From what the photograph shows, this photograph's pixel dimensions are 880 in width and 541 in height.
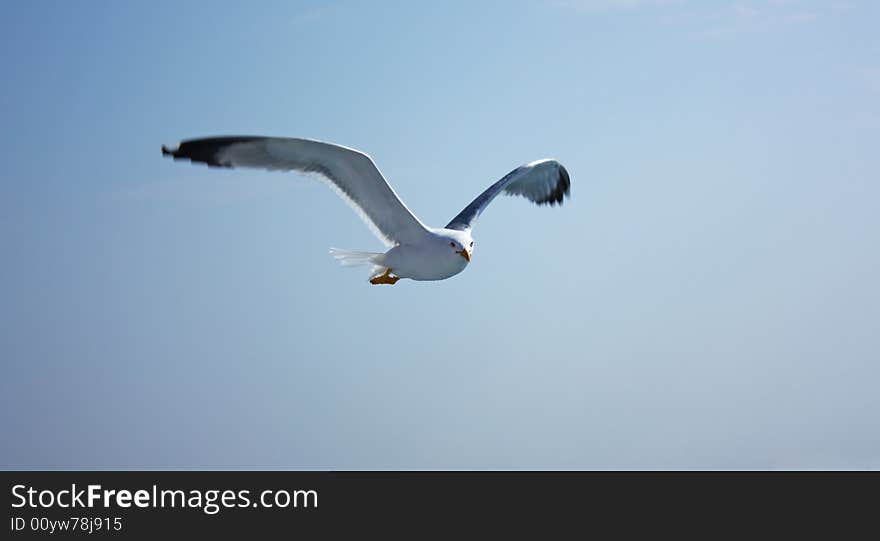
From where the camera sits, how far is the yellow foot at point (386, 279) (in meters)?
11.6

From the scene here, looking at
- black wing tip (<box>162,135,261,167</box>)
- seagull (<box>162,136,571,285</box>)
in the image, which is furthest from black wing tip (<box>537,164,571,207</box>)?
black wing tip (<box>162,135,261,167</box>)

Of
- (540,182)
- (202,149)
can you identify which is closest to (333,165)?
(202,149)

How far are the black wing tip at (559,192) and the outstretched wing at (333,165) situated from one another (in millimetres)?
4886

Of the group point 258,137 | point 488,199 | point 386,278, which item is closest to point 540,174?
point 488,199

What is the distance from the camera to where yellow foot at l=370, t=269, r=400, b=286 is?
38.2 ft

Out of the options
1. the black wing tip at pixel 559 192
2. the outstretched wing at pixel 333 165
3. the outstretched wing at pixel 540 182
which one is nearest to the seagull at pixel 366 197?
the outstretched wing at pixel 333 165

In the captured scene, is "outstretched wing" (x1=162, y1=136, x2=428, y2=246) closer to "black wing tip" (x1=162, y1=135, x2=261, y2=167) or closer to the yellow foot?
"black wing tip" (x1=162, y1=135, x2=261, y2=167)

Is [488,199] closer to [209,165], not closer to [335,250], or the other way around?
[335,250]

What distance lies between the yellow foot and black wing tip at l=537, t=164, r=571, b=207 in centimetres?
479

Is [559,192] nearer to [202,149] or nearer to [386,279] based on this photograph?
[386,279]

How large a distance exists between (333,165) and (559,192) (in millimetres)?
5724

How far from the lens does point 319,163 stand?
36.4 feet

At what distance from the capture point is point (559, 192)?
1590cm

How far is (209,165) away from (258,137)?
60 centimetres
